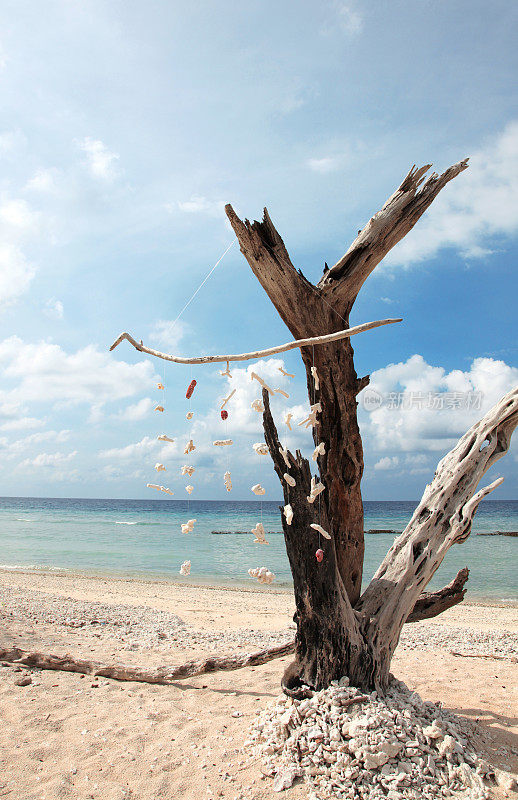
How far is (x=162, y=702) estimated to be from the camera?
3887 millimetres

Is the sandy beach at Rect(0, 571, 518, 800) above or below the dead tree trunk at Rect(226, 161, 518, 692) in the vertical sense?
below

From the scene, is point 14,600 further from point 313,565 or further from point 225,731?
point 313,565

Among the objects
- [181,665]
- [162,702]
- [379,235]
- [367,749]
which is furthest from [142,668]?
[379,235]

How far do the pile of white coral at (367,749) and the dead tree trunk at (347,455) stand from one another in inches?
8.4

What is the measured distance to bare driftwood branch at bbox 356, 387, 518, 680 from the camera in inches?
131

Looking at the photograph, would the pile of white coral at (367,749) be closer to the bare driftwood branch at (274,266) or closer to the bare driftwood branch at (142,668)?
the bare driftwood branch at (142,668)

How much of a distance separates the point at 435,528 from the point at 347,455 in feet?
2.69

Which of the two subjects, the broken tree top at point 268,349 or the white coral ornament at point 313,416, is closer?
the broken tree top at point 268,349

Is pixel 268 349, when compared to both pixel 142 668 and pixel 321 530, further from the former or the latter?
pixel 142 668

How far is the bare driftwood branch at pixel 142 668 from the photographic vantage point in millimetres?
3977

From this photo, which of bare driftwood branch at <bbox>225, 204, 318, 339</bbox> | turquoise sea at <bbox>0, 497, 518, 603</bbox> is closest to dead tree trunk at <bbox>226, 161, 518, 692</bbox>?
bare driftwood branch at <bbox>225, 204, 318, 339</bbox>

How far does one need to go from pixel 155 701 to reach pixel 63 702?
28.9 inches

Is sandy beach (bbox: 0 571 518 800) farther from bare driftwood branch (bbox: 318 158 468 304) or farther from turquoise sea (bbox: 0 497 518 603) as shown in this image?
turquoise sea (bbox: 0 497 518 603)

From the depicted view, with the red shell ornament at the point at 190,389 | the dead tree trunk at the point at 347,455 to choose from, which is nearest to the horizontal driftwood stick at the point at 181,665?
the dead tree trunk at the point at 347,455
